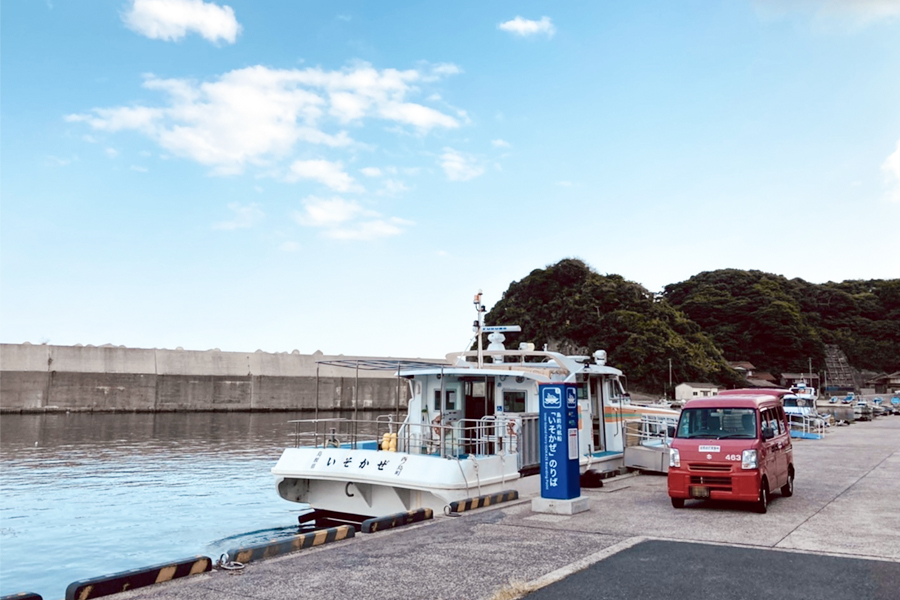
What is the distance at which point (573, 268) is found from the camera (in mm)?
95062

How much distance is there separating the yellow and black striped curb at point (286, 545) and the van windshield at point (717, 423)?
6286 mm

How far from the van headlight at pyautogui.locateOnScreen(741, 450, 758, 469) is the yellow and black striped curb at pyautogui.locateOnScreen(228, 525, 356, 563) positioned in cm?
638

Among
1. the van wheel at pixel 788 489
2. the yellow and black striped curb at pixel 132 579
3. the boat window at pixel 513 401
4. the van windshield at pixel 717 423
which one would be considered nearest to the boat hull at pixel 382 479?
the boat window at pixel 513 401

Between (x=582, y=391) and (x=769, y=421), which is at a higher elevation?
(x=582, y=391)

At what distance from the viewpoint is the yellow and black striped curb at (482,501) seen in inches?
467

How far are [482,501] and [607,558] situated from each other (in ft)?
15.3

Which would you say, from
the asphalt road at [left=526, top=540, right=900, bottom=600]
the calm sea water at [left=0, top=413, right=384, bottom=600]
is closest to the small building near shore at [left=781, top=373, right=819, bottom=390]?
the calm sea water at [left=0, top=413, right=384, bottom=600]

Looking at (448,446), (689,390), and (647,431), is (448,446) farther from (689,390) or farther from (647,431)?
(689,390)

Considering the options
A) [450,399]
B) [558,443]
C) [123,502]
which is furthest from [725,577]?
[123,502]

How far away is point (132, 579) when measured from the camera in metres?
6.79

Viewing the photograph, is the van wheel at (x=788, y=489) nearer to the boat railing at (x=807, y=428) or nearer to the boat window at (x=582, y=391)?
the boat window at (x=582, y=391)

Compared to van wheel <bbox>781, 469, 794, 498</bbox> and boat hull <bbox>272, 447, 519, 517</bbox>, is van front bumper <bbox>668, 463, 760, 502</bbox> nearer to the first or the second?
van wheel <bbox>781, 469, 794, 498</bbox>

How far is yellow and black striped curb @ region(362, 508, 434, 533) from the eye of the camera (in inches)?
392

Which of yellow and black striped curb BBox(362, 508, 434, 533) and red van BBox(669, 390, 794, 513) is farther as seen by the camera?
red van BBox(669, 390, 794, 513)
